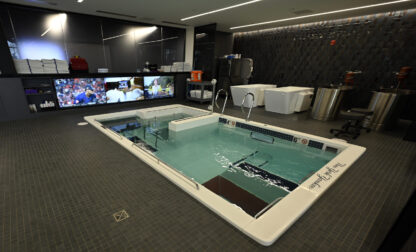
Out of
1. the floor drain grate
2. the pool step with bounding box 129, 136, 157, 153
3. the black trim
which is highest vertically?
the black trim

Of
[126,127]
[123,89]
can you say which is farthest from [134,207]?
[123,89]

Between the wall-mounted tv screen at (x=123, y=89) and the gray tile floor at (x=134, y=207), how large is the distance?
2468mm

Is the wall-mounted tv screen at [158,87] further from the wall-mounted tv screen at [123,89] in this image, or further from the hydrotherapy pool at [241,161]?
the hydrotherapy pool at [241,161]

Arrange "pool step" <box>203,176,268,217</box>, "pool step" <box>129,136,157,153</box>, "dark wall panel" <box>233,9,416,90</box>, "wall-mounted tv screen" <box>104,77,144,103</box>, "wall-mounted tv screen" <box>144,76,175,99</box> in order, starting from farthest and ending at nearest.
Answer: "wall-mounted tv screen" <box>144,76,175,99</box>, "wall-mounted tv screen" <box>104,77,144,103</box>, "dark wall panel" <box>233,9,416,90</box>, "pool step" <box>129,136,157,153</box>, "pool step" <box>203,176,268,217</box>

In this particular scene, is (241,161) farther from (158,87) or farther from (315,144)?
(158,87)

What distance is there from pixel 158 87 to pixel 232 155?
365 cm

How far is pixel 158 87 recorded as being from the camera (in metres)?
5.55

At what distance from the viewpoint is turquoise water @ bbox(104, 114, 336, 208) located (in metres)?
2.38

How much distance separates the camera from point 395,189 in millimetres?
1799

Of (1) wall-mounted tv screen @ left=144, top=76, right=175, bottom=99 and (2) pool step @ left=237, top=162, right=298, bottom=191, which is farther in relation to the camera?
(1) wall-mounted tv screen @ left=144, top=76, right=175, bottom=99

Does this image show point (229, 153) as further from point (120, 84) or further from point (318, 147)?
point (120, 84)

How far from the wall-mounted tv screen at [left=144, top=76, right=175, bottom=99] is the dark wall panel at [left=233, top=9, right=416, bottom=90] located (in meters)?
3.43

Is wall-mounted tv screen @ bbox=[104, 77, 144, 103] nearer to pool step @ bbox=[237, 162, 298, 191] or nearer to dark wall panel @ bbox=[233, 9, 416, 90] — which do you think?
pool step @ bbox=[237, 162, 298, 191]

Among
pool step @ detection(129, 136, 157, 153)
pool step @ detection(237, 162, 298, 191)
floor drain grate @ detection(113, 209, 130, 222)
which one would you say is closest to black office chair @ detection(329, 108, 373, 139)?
pool step @ detection(237, 162, 298, 191)
